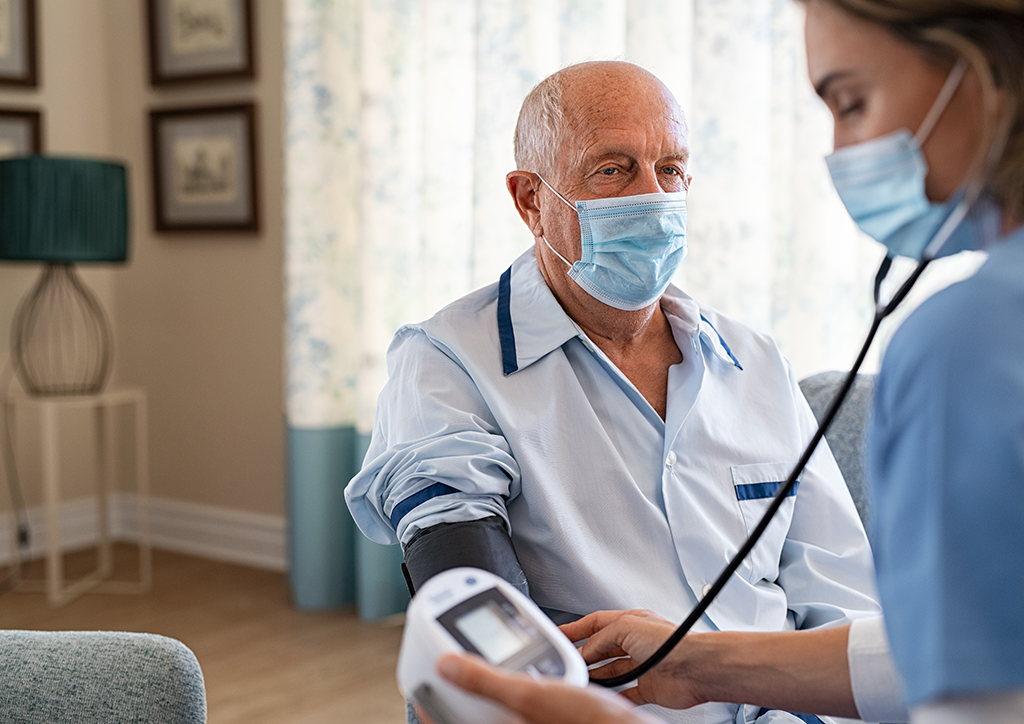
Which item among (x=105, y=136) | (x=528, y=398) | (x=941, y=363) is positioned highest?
(x=105, y=136)

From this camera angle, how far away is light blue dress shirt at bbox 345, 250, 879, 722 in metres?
1.26

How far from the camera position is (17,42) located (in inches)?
146

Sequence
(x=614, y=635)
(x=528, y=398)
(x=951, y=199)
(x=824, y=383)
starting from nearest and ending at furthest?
(x=951, y=199) → (x=614, y=635) → (x=528, y=398) → (x=824, y=383)

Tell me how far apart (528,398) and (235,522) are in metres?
2.77

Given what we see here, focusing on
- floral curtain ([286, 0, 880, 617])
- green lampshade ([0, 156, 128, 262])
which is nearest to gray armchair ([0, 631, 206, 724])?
floral curtain ([286, 0, 880, 617])

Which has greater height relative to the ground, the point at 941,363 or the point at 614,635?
the point at 941,363

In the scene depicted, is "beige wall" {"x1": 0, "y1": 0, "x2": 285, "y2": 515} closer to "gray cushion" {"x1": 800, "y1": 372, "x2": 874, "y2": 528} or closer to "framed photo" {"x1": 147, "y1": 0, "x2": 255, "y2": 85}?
"framed photo" {"x1": 147, "y1": 0, "x2": 255, "y2": 85}

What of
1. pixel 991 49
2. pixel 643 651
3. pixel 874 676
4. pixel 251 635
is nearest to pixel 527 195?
pixel 643 651

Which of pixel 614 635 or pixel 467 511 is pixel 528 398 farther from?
pixel 614 635

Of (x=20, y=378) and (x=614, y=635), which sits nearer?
(x=614, y=635)

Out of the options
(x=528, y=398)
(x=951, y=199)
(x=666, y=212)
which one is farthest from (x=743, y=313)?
A: (x=951, y=199)

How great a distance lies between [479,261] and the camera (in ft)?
9.37

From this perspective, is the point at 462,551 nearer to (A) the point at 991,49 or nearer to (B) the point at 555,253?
(B) the point at 555,253

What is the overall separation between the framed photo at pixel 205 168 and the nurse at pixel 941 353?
321cm
